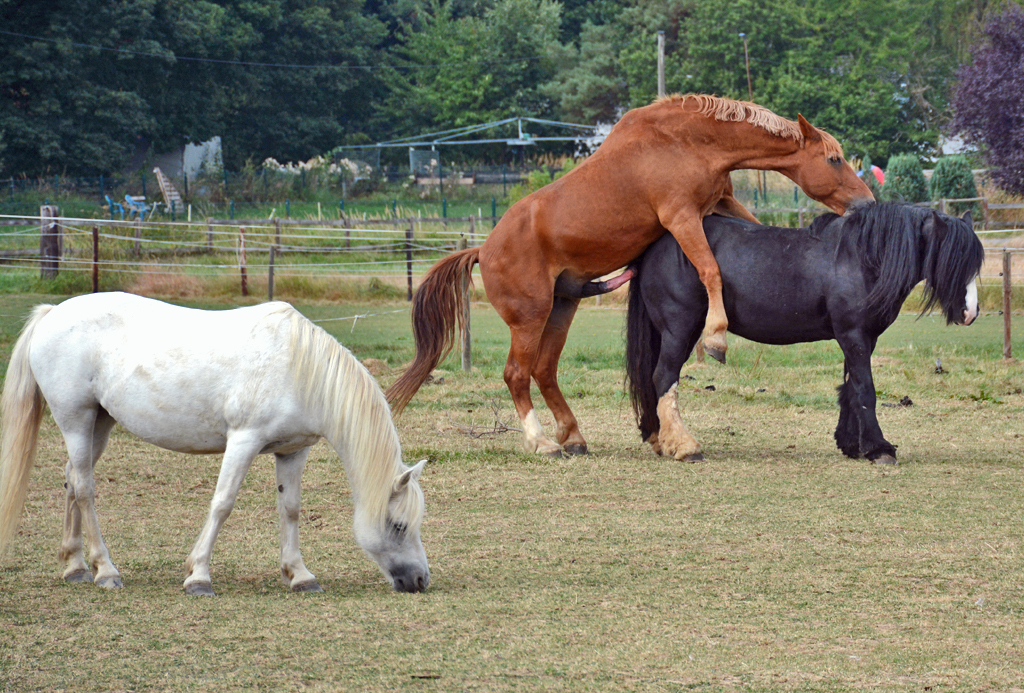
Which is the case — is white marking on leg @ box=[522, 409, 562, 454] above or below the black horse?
below

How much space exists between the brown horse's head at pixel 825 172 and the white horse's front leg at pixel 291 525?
404cm

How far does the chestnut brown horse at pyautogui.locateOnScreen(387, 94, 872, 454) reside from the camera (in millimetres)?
7012

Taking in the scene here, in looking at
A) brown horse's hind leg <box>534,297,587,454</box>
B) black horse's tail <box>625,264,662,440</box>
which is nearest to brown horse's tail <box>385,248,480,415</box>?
brown horse's hind leg <box>534,297,587,454</box>

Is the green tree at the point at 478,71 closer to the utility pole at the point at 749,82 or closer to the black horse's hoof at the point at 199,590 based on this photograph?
the utility pole at the point at 749,82

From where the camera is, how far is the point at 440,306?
771cm

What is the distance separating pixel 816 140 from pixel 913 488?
2328mm

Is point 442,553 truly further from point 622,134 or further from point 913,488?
point 622,134

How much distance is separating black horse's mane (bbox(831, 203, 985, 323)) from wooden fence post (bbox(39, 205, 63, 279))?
14.0 meters

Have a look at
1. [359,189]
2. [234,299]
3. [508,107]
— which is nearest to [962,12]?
[508,107]

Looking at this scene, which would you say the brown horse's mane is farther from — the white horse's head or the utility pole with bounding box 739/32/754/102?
the utility pole with bounding box 739/32/754/102

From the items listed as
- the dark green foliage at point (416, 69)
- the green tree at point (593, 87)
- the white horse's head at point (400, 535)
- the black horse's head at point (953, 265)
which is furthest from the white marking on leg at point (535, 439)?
the green tree at point (593, 87)

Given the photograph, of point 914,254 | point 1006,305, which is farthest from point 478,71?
point 914,254

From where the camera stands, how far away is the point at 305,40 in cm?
4509

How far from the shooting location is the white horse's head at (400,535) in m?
4.12
